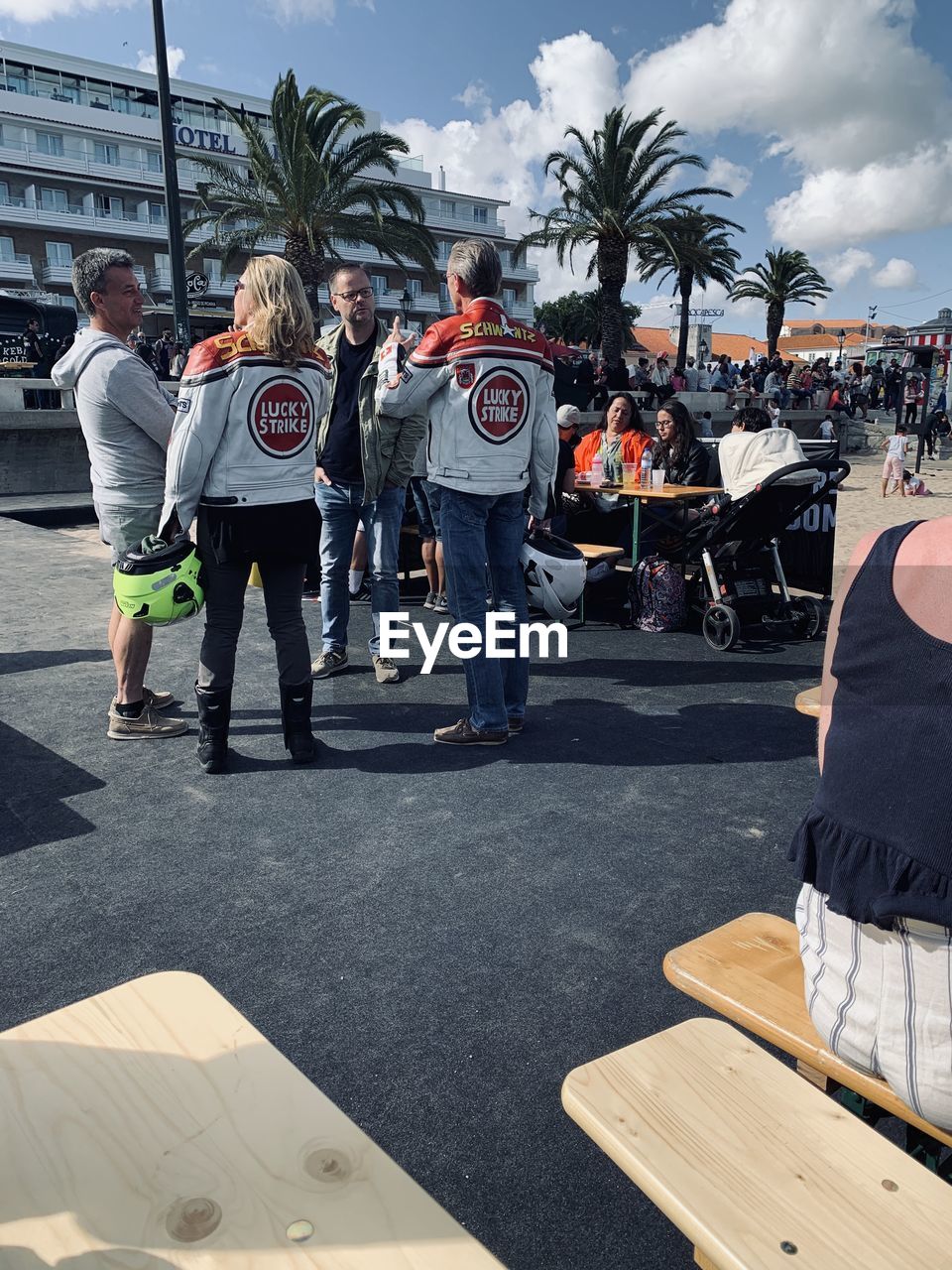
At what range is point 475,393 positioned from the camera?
412 cm

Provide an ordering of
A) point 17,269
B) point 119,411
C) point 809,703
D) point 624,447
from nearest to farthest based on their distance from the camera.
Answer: point 809,703 < point 119,411 < point 624,447 < point 17,269

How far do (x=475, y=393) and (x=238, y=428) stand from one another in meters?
1.02

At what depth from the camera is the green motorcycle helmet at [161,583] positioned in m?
3.81

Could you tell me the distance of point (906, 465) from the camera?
27672 mm

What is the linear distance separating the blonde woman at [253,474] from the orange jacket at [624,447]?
13.1 ft

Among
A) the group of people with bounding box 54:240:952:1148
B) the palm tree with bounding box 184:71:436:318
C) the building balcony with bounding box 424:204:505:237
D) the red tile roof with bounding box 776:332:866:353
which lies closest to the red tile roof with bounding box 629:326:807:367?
the red tile roof with bounding box 776:332:866:353

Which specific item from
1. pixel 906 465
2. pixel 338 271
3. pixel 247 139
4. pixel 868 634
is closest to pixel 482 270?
pixel 338 271

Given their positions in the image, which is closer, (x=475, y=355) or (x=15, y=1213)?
(x=15, y=1213)

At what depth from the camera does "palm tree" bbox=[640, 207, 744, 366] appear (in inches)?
1063

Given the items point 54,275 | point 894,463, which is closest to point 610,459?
point 894,463

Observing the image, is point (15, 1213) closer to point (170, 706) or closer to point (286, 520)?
point (286, 520)

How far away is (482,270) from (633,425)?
397 cm

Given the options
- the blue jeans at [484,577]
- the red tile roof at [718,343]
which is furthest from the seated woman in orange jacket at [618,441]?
the red tile roof at [718,343]

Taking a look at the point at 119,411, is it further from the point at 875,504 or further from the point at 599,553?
the point at 875,504
